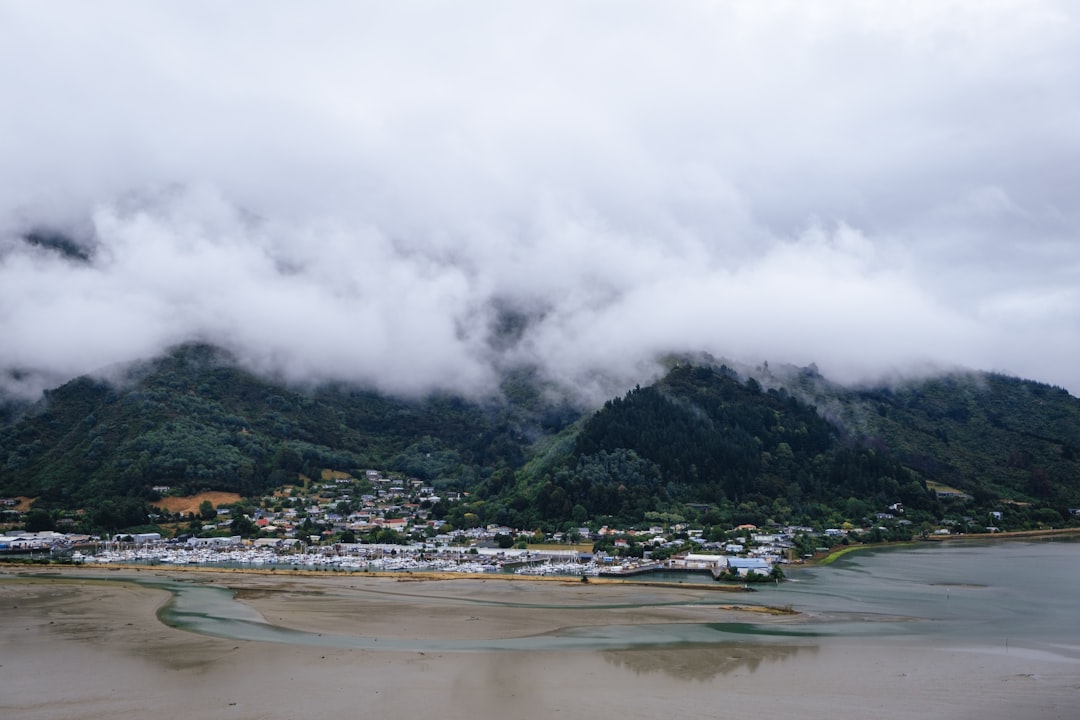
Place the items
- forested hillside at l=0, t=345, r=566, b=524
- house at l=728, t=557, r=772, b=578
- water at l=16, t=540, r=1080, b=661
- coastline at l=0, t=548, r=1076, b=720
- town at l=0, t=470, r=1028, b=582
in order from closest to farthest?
coastline at l=0, t=548, r=1076, b=720 → water at l=16, t=540, r=1080, b=661 → house at l=728, t=557, r=772, b=578 → town at l=0, t=470, r=1028, b=582 → forested hillside at l=0, t=345, r=566, b=524

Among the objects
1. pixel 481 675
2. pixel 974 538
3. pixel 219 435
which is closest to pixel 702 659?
pixel 481 675

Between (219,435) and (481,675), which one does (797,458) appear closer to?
(219,435)

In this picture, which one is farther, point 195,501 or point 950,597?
point 195,501

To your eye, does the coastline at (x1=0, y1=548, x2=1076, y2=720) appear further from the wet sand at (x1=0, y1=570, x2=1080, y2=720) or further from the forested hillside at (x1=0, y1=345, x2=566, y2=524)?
the forested hillside at (x1=0, y1=345, x2=566, y2=524)

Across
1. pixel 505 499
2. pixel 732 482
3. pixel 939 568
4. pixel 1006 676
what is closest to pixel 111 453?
pixel 505 499

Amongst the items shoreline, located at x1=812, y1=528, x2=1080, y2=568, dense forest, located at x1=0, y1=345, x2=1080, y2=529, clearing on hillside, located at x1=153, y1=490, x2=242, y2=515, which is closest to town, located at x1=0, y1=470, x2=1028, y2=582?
clearing on hillside, located at x1=153, y1=490, x2=242, y2=515

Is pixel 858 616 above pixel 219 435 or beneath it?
beneath

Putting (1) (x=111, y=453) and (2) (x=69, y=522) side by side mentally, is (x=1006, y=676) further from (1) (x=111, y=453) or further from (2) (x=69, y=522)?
(1) (x=111, y=453)
